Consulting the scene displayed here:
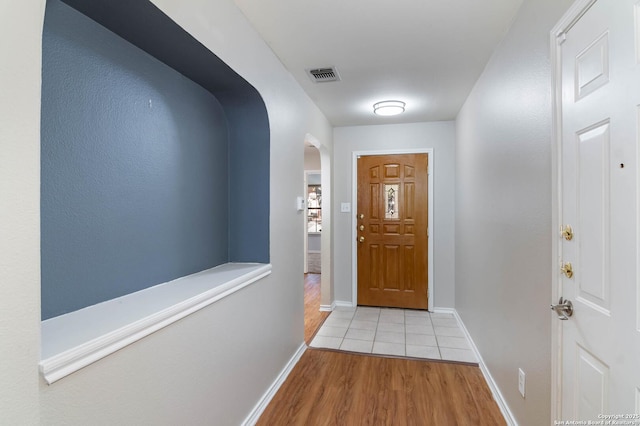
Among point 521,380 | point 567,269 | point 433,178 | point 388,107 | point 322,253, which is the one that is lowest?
point 521,380

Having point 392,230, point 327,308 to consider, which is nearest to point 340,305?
point 327,308

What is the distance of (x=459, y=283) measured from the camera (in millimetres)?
3564

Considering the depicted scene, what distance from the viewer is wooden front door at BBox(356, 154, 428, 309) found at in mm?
3965

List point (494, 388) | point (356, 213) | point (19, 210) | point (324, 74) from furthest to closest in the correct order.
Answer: point (356, 213) < point (324, 74) < point (494, 388) < point (19, 210)

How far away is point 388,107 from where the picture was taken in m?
3.17

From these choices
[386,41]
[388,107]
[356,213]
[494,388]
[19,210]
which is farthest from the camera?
[356,213]

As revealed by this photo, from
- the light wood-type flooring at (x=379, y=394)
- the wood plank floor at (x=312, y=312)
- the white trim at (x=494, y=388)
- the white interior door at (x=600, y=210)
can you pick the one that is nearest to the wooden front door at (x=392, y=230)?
the wood plank floor at (x=312, y=312)

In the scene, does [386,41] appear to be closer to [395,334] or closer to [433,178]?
[433,178]

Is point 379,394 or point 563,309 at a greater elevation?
point 563,309

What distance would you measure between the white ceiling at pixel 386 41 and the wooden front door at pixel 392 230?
3.71 feet

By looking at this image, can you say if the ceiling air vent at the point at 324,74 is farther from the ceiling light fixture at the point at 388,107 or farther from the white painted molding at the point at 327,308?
the white painted molding at the point at 327,308

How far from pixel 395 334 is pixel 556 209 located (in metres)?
2.30

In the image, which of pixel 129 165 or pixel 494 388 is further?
pixel 494 388

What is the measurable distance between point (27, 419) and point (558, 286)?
67.9 inches
